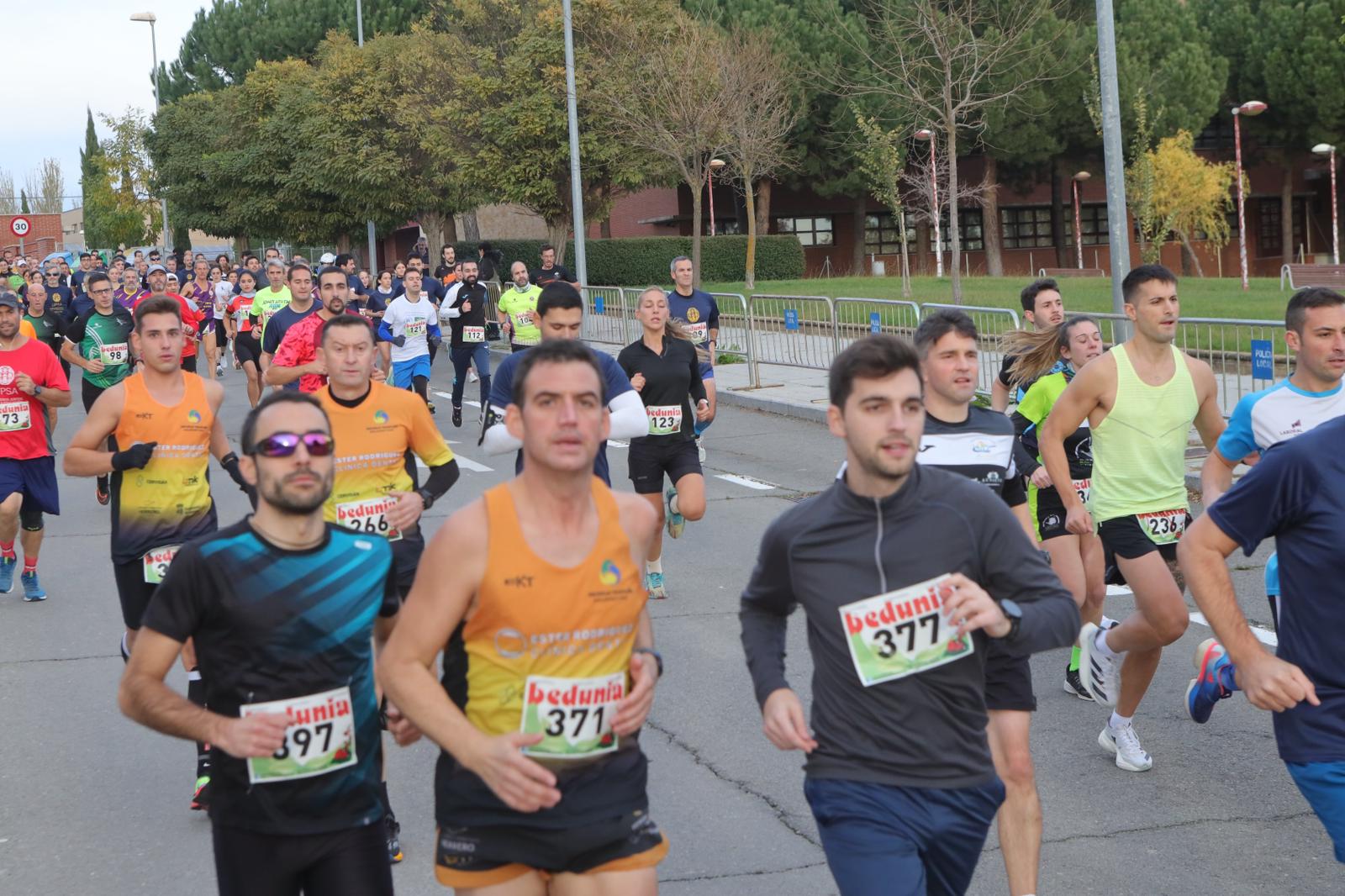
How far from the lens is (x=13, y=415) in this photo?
10109 mm

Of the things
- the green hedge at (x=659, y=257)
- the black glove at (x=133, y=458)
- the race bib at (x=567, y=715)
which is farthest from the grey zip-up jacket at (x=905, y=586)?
the green hedge at (x=659, y=257)

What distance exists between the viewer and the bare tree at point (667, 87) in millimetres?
36719

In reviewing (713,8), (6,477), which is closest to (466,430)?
(6,477)

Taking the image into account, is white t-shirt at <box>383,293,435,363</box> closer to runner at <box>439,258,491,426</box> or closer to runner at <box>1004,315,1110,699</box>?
runner at <box>439,258,491,426</box>

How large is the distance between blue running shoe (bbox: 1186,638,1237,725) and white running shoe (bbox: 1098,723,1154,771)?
42cm

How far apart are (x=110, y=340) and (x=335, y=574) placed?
11.6m

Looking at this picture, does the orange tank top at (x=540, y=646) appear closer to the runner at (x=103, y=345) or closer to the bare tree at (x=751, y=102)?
the runner at (x=103, y=345)

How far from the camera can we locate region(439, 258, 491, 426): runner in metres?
18.8

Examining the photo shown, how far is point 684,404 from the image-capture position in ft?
31.9

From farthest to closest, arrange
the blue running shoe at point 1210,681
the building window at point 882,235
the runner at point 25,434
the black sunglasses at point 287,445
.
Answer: the building window at point 882,235
the runner at point 25,434
the blue running shoe at point 1210,681
the black sunglasses at point 287,445

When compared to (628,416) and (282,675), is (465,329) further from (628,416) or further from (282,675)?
(282,675)

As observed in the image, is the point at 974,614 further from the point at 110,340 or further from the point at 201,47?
the point at 201,47

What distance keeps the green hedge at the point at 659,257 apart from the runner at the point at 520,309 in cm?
2918

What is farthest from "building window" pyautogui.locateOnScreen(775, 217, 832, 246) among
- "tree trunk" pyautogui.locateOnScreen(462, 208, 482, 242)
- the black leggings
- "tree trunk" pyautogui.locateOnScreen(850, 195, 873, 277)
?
the black leggings
